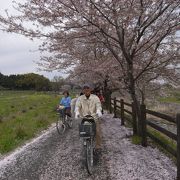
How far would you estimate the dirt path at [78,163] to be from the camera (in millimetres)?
7039

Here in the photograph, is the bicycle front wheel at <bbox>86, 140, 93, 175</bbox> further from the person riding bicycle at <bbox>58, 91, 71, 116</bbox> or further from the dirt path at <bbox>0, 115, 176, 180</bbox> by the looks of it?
the person riding bicycle at <bbox>58, 91, 71, 116</bbox>

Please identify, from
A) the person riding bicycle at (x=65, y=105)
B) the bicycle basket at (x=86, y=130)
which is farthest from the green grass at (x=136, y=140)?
the person riding bicycle at (x=65, y=105)

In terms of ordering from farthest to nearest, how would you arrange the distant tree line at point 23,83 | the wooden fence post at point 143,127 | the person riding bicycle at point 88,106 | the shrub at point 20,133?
the distant tree line at point 23,83 < the shrub at point 20,133 < the wooden fence post at point 143,127 < the person riding bicycle at point 88,106

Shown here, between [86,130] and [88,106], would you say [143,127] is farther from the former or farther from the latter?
[86,130]

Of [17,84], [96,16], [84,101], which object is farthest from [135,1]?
[17,84]

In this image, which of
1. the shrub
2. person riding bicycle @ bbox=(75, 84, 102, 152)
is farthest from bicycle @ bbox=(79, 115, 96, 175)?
the shrub

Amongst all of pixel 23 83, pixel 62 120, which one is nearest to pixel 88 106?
pixel 62 120

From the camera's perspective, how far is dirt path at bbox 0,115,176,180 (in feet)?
23.1

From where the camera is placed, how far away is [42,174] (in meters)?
7.31

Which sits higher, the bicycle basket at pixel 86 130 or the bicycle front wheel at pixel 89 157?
the bicycle basket at pixel 86 130

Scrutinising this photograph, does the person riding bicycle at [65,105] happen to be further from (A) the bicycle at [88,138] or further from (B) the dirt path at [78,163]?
(A) the bicycle at [88,138]

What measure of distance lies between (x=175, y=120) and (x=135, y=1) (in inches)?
192

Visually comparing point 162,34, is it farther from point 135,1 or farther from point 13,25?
point 13,25

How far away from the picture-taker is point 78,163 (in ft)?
26.7
